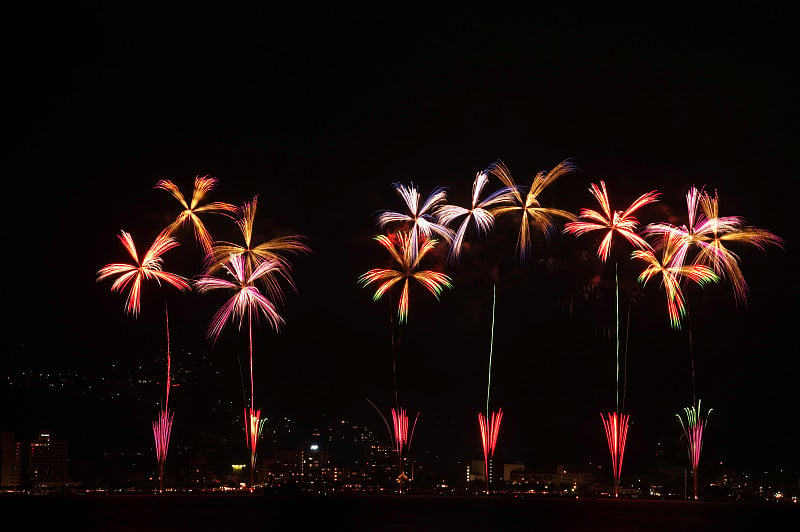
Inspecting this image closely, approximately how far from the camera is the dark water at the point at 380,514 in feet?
101

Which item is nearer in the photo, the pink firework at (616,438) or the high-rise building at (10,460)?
the pink firework at (616,438)

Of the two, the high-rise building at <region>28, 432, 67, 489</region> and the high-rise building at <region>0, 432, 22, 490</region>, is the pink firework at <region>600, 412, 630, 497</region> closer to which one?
the high-rise building at <region>28, 432, 67, 489</region>

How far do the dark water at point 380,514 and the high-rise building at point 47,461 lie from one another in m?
23.4

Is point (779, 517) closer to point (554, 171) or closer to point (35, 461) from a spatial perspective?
Result: point (554, 171)

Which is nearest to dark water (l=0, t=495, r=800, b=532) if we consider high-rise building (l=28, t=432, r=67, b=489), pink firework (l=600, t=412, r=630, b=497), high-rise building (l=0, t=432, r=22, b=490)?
pink firework (l=600, t=412, r=630, b=497)

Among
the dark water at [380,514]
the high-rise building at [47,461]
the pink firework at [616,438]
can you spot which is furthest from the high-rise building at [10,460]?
the pink firework at [616,438]

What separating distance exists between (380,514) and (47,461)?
42600 millimetres

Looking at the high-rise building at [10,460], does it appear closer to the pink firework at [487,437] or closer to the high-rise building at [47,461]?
the high-rise building at [47,461]

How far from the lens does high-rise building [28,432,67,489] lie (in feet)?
216

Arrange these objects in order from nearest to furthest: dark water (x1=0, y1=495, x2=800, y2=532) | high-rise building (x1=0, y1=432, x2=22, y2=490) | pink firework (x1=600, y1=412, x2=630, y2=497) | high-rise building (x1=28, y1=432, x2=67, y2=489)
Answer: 1. dark water (x1=0, y1=495, x2=800, y2=532)
2. pink firework (x1=600, y1=412, x2=630, y2=497)
3. high-rise building (x1=0, y1=432, x2=22, y2=490)
4. high-rise building (x1=28, y1=432, x2=67, y2=489)

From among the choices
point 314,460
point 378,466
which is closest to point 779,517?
point 378,466

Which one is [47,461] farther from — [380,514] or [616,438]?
[616,438]

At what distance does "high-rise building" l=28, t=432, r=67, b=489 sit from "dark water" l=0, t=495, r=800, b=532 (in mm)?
23394

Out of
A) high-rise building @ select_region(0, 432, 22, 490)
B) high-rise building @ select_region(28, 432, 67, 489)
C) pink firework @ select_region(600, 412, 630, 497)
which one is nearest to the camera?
pink firework @ select_region(600, 412, 630, 497)
